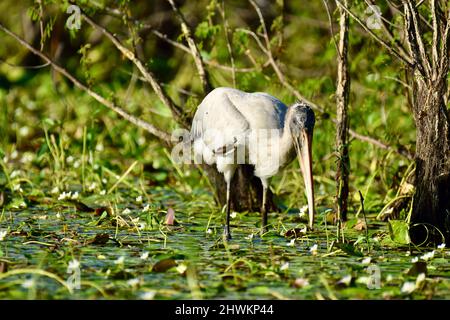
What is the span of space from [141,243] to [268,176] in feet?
4.14

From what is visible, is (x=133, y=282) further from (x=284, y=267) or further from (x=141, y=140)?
(x=141, y=140)

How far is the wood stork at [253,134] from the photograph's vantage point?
6.47 metres

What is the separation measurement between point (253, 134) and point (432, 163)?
1.38 metres

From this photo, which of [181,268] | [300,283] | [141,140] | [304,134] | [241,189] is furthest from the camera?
[141,140]

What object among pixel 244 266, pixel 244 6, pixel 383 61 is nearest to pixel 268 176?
pixel 383 61

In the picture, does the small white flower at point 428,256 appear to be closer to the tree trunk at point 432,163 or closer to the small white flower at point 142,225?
the tree trunk at point 432,163

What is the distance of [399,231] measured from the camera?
5.85 meters

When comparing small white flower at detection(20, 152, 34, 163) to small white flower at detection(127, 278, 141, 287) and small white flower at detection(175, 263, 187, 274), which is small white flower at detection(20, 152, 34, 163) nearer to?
small white flower at detection(175, 263, 187, 274)

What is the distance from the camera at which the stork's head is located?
6.28m

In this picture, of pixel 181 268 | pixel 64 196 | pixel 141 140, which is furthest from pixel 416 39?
pixel 141 140

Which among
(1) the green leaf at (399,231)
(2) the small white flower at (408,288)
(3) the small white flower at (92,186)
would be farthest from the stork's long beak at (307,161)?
(3) the small white flower at (92,186)

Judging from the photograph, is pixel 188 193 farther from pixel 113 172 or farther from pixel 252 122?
pixel 252 122
